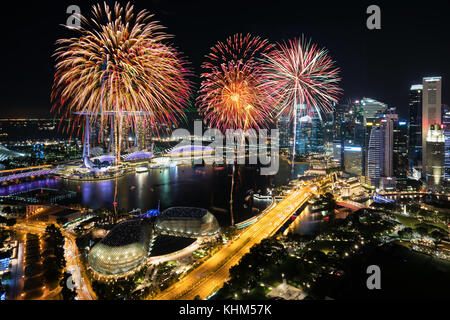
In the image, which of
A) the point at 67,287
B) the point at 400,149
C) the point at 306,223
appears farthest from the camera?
the point at 400,149

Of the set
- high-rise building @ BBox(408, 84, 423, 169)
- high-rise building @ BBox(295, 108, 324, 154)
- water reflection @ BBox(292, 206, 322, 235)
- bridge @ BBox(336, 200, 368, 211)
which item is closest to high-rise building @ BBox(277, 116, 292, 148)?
high-rise building @ BBox(295, 108, 324, 154)

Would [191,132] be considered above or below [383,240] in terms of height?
above

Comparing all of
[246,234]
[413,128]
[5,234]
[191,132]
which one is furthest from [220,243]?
[191,132]

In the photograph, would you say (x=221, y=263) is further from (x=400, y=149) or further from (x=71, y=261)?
(x=400, y=149)

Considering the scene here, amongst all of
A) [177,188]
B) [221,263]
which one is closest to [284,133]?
[177,188]

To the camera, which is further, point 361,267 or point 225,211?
point 225,211

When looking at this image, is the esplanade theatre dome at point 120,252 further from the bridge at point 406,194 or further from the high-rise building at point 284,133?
the high-rise building at point 284,133
